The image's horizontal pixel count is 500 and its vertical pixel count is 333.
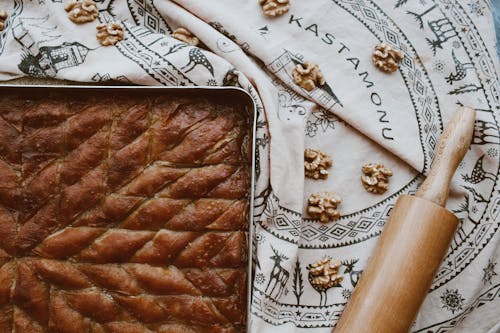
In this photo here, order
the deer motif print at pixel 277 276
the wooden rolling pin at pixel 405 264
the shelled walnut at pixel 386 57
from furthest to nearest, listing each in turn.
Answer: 1. the shelled walnut at pixel 386 57
2. the deer motif print at pixel 277 276
3. the wooden rolling pin at pixel 405 264

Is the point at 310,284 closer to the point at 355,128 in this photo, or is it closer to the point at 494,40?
the point at 355,128

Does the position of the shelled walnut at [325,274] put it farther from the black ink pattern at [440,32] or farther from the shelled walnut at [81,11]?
the shelled walnut at [81,11]

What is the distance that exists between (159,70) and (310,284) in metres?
0.83

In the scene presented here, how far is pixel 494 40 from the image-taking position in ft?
6.29

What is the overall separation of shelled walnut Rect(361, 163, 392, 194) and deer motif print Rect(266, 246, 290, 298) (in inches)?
14.2

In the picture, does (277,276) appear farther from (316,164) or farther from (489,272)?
(489,272)

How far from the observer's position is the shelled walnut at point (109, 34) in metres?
1.82

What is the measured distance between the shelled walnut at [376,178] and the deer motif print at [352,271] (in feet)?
0.79

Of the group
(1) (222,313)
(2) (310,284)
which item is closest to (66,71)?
(1) (222,313)

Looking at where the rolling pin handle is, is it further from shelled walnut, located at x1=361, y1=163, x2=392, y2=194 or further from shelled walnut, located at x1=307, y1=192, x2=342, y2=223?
shelled walnut, located at x1=307, y1=192, x2=342, y2=223

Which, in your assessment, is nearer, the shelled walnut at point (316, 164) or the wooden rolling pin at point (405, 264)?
the wooden rolling pin at point (405, 264)

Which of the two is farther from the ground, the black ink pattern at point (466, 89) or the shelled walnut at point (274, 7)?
the black ink pattern at point (466, 89)

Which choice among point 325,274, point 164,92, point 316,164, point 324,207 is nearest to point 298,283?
point 325,274

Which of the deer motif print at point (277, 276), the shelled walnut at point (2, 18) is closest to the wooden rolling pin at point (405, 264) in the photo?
the deer motif print at point (277, 276)
